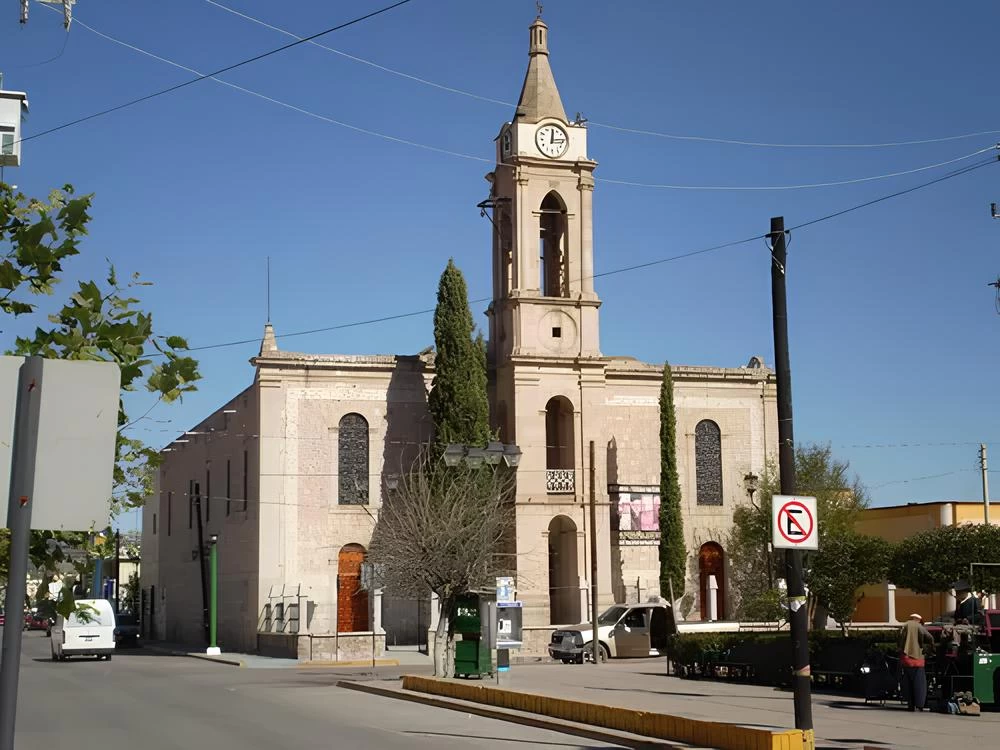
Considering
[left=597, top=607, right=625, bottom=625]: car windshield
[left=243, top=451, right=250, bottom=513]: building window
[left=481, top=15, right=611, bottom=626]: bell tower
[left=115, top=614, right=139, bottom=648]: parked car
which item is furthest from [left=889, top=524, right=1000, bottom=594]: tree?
[left=115, top=614, right=139, bottom=648]: parked car

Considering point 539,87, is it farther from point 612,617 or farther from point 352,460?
point 612,617

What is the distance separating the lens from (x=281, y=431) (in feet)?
159

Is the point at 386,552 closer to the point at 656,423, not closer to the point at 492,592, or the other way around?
the point at 492,592

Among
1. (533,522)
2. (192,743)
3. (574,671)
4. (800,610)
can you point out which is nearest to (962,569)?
(574,671)

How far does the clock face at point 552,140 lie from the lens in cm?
4947

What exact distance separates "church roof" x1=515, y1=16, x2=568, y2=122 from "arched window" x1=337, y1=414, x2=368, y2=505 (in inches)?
518

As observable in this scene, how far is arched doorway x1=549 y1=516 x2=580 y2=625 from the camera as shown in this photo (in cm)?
4812

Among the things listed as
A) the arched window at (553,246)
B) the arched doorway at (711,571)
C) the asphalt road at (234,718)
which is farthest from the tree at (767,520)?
the asphalt road at (234,718)

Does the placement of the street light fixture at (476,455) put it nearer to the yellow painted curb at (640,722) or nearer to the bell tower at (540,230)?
the yellow painted curb at (640,722)

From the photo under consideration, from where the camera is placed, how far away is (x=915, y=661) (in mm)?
21359

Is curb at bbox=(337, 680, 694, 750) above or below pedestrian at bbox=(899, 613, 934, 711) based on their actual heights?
below

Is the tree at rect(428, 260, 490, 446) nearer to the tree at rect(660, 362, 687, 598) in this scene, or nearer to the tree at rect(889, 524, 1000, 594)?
the tree at rect(660, 362, 687, 598)

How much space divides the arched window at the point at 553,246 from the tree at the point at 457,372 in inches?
A: 181

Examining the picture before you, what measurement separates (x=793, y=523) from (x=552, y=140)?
35442 millimetres
